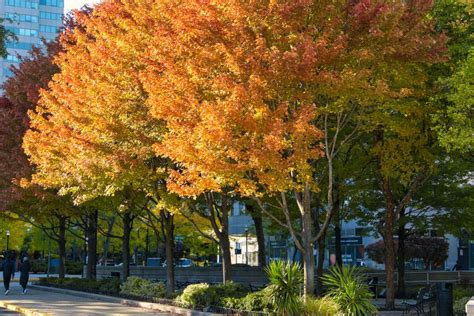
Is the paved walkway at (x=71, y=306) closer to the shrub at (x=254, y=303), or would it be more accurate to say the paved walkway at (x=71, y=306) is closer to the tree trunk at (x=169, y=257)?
the tree trunk at (x=169, y=257)

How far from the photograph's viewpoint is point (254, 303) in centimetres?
1791

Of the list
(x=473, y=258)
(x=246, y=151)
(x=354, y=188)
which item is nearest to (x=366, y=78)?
(x=246, y=151)

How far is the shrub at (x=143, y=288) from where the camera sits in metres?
25.5

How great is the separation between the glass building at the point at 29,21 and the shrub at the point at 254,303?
498ft

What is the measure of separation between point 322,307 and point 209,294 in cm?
580

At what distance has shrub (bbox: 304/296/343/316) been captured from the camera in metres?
15.5

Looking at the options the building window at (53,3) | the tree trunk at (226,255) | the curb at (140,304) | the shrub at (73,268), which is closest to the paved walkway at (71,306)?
the curb at (140,304)

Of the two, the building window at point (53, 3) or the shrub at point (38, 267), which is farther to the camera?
the building window at point (53, 3)

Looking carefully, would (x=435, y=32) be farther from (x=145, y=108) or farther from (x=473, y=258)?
(x=473, y=258)

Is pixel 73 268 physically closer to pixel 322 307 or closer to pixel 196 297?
pixel 196 297

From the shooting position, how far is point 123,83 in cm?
2123

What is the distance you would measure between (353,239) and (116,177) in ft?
143

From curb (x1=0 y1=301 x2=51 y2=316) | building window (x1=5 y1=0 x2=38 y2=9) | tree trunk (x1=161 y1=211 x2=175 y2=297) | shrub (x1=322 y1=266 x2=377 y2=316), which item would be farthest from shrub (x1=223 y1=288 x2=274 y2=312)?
building window (x1=5 y1=0 x2=38 y2=9)

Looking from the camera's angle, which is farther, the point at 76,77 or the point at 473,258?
the point at 473,258
